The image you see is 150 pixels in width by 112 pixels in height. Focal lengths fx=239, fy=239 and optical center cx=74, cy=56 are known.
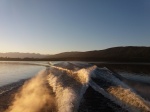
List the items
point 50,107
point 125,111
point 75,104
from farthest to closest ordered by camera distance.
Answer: point 50,107 → point 75,104 → point 125,111

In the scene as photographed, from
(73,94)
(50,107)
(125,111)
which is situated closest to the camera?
(125,111)

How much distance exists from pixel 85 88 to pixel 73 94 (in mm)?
961

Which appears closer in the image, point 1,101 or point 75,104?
point 75,104

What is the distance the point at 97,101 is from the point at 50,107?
6.62 ft

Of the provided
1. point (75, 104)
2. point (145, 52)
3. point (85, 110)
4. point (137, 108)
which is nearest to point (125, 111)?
point (137, 108)

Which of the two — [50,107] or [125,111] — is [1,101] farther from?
[125,111]

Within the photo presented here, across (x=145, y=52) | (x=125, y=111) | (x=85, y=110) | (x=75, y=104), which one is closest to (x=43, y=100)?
(x=75, y=104)

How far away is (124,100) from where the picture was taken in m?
9.62

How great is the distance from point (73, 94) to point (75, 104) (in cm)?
196

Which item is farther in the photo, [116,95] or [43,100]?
[43,100]

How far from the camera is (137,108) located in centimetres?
845

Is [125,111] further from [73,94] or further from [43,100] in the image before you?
[43,100]

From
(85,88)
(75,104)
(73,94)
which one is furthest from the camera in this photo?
(85,88)

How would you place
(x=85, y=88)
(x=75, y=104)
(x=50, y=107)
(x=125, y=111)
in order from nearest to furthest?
(x=125, y=111), (x=75, y=104), (x=50, y=107), (x=85, y=88)
